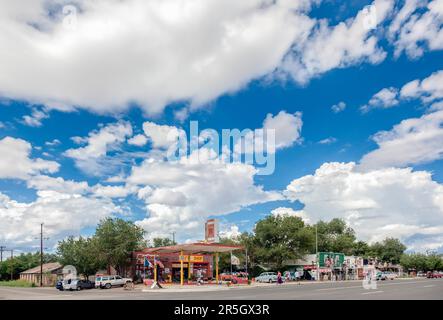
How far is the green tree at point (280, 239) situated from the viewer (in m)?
81.5

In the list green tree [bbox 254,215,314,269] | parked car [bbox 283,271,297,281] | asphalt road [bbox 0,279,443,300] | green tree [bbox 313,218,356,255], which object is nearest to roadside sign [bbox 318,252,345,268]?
green tree [bbox 254,215,314,269]

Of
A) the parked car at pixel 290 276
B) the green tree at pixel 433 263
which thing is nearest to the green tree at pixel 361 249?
the green tree at pixel 433 263

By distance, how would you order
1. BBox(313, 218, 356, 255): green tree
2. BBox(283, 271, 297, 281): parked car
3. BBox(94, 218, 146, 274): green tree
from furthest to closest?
BBox(313, 218, 356, 255): green tree → BBox(283, 271, 297, 281): parked car → BBox(94, 218, 146, 274): green tree

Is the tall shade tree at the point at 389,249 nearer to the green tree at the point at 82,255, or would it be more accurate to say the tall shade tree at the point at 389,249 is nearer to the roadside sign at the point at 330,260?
the roadside sign at the point at 330,260

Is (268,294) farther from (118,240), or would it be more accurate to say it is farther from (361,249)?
(361,249)

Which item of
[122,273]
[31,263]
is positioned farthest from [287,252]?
[31,263]

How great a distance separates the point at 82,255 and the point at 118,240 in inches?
363

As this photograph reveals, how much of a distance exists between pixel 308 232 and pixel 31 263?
65.5m

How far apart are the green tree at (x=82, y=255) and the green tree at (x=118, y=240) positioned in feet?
3.53

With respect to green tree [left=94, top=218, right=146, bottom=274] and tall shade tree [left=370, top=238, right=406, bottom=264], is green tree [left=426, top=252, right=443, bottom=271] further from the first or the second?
green tree [left=94, top=218, right=146, bottom=274]

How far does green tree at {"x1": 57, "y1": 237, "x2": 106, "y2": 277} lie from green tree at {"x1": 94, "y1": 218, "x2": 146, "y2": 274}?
1077 mm

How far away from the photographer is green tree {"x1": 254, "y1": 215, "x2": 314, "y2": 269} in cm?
8150
